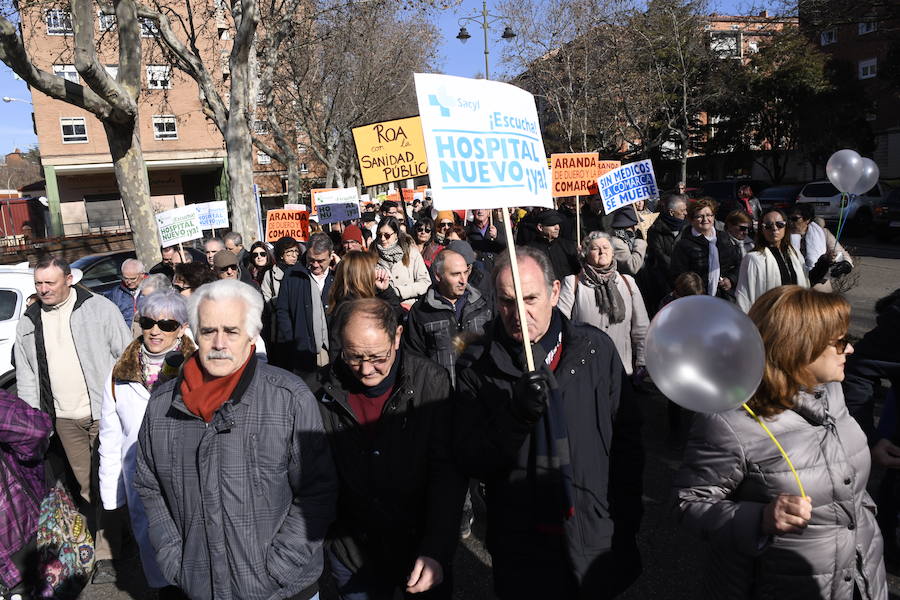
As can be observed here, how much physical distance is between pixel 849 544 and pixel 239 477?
6.55ft

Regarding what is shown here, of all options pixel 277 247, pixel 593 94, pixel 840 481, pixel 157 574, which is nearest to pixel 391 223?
pixel 277 247

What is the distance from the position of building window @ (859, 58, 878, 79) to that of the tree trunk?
3927 cm

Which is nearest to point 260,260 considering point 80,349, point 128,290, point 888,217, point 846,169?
point 128,290

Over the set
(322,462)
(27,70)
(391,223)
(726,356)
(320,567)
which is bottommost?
(320,567)

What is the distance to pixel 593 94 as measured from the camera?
92.2 ft

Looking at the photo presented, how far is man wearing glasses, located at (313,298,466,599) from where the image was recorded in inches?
96.8

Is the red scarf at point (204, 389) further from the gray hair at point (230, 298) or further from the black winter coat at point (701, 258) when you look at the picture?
the black winter coat at point (701, 258)

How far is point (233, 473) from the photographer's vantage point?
2305 mm

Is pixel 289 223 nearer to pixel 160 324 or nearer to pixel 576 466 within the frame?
pixel 160 324

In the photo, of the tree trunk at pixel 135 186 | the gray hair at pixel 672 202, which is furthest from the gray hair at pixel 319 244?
the tree trunk at pixel 135 186

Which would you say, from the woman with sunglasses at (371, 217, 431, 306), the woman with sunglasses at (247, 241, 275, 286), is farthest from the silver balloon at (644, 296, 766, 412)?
the woman with sunglasses at (247, 241, 275, 286)

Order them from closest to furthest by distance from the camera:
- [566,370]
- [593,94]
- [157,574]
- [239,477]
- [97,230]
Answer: [239,477]
[566,370]
[157,574]
[593,94]
[97,230]

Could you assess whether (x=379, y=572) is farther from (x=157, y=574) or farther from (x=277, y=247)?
(x=277, y=247)

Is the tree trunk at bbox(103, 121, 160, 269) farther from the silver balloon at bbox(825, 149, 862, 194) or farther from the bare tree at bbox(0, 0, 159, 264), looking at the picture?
the silver balloon at bbox(825, 149, 862, 194)
